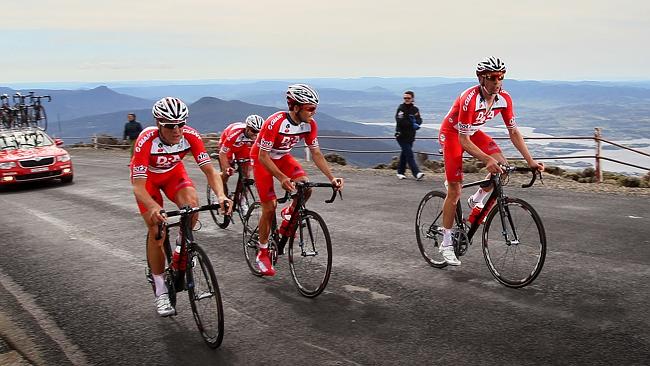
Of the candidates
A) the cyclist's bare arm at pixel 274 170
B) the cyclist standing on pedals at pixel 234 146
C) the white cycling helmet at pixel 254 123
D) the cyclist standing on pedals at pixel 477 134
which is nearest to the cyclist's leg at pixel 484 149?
the cyclist standing on pedals at pixel 477 134

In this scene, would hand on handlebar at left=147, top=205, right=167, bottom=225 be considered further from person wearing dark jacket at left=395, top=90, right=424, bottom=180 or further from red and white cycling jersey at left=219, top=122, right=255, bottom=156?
person wearing dark jacket at left=395, top=90, right=424, bottom=180

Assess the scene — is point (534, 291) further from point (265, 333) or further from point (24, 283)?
point (24, 283)

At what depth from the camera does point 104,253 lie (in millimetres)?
8430

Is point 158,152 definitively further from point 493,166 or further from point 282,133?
point 493,166

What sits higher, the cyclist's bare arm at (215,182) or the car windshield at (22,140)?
the cyclist's bare arm at (215,182)

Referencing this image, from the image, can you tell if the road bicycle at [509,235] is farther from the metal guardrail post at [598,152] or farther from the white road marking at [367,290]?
the metal guardrail post at [598,152]

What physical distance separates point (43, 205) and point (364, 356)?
11.5m

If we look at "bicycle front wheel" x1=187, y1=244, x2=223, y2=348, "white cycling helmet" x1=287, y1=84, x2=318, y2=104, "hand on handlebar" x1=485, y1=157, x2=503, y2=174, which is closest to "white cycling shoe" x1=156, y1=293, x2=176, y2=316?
"bicycle front wheel" x1=187, y1=244, x2=223, y2=348

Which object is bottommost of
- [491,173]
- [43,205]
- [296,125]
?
[43,205]

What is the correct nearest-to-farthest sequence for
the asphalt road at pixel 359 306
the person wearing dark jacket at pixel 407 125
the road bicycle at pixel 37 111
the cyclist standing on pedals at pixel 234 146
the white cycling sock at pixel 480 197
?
the asphalt road at pixel 359 306 < the white cycling sock at pixel 480 197 < the cyclist standing on pedals at pixel 234 146 < the person wearing dark jacket at pixel 407 125 < the road bicycle at pixel 37 111

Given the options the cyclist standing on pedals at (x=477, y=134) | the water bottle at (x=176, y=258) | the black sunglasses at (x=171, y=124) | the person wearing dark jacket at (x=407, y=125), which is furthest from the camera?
the person wearing dark jacket at (x=407, y=125)

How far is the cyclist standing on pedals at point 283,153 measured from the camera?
606 cm

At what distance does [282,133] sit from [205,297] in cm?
213

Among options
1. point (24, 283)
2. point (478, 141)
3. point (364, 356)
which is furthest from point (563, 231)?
point (24, 283)
